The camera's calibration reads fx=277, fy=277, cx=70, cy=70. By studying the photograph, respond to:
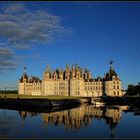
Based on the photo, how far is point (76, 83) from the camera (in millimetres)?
111375

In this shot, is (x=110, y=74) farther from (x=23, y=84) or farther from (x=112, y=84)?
(x=23, y=84)

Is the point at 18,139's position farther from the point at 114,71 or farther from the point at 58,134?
the point at 114,71

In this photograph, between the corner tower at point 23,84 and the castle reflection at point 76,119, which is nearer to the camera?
the castle reflection at point 76,119

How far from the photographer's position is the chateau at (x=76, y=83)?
349ft

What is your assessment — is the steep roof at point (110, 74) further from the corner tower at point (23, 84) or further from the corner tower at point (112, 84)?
the corner tower at point (23, 84)

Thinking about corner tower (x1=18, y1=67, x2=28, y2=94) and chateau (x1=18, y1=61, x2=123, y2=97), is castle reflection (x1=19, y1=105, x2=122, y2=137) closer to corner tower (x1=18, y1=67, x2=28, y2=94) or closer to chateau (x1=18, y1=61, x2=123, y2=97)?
chateau (x1=18, y1=61, x2=123, y2=97)

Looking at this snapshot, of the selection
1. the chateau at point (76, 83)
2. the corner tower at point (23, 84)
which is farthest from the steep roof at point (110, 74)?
the corner tower at point (23, 84)

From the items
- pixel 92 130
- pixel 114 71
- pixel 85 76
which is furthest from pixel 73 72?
pixel 92 130

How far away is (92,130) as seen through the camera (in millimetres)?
21453

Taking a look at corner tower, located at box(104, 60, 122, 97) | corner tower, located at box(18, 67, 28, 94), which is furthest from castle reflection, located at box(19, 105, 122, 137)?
corner tower, located at box(18, 67, 28, 94)

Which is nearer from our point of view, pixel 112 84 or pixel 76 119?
pixel 76 119

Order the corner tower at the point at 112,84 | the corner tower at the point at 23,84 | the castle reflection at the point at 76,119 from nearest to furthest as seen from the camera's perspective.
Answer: the castle reflection at the point at 76,119 < the corner tower at the point at 112,84 < the corner tower at the point at 23,84

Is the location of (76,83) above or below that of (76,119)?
above

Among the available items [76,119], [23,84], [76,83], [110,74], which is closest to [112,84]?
[110,74]
